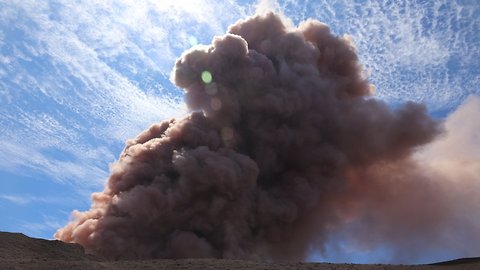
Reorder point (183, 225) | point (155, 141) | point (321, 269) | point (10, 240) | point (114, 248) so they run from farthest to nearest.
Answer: point (155, 141) → point (183, 225) → point (114, 248) → point (10, 240) → point (321, 269)

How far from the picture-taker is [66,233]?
44750 mm

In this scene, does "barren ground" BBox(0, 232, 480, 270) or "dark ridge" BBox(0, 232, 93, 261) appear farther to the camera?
"dark ridge" BBox(0, 232, 93, 261)

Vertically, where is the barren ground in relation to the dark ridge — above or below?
→ below

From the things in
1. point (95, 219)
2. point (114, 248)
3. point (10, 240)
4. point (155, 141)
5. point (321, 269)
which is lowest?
point (321, 269)

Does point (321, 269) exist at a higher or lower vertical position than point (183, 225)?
lower

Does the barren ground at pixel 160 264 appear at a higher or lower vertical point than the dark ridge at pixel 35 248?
lower

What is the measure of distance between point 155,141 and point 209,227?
37.6ft

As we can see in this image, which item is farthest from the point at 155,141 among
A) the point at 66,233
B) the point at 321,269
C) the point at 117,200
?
the point at 321,269

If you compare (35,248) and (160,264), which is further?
(35,248)

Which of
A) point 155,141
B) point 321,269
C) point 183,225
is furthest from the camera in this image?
point 155,141

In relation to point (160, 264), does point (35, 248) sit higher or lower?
higher

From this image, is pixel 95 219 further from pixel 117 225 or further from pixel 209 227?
pixel 209 227

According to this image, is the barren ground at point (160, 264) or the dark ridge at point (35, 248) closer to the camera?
the barren ground at point (160, 264)

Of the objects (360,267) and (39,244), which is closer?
(360,267)
